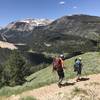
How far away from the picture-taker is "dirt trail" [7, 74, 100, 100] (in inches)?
809

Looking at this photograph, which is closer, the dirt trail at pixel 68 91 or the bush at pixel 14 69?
the dirt trail at pixel 68 91

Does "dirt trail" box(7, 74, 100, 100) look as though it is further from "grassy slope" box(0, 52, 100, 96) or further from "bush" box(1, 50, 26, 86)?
"bush" box(1, 50, 26, 86)

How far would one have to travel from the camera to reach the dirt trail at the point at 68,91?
67.4 ft

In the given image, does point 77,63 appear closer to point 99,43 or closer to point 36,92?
point 36,92

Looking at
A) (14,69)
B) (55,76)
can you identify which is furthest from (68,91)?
(14,69)

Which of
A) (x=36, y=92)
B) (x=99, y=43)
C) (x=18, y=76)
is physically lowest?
(x=18, y=76)

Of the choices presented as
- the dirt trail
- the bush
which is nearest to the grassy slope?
the dirt trail

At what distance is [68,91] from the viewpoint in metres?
21.6

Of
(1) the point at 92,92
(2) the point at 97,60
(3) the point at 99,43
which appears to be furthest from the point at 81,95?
(3) the point at 99,43

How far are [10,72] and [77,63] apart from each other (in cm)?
6005

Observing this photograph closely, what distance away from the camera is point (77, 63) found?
25.9 meters

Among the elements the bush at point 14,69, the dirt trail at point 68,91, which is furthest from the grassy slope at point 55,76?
the bush at point 14,69

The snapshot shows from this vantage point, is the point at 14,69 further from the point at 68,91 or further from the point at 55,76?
the point at 68,91

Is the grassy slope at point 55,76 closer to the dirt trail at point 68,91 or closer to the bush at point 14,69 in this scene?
the dirt trail at point 68,91
